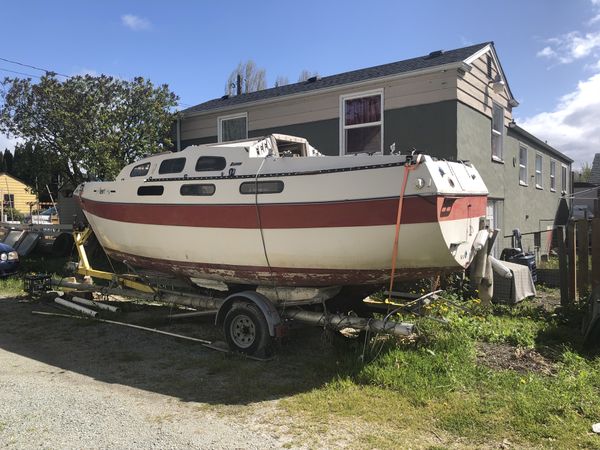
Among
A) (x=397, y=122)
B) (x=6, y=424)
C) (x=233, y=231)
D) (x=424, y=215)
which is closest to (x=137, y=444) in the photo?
(x=6, y=424)

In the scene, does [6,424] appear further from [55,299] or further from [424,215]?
[55,299]

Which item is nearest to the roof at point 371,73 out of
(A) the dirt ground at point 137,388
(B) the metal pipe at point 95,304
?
(A) the dirt ground at point 137,388

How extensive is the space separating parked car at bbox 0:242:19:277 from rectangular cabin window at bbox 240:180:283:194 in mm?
7085

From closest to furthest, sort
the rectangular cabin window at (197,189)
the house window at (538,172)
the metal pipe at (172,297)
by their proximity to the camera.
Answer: the rectangular cabin window at (197,189) → the metal pipe at (172,297) → the house window at (538,172)

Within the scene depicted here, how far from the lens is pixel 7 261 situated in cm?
984

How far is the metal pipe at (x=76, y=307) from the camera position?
7.14 meters

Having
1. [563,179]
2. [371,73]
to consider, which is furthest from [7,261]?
[563,179]

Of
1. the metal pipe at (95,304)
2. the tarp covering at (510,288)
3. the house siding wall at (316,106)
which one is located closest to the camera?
the metal pipe at (95,304)

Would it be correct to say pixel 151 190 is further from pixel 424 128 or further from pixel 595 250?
pixel 595 250

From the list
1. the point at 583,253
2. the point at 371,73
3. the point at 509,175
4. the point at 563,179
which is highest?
the point at 371,73

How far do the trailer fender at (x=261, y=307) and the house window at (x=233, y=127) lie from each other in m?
7.30

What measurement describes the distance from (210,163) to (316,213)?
1.55m

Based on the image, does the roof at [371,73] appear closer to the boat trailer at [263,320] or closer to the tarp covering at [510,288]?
the tarp covering at [510,288]

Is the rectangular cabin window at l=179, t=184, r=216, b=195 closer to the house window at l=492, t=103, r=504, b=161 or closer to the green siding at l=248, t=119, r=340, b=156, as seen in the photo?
the green siding at l=248, t=119, r=340, b=156
